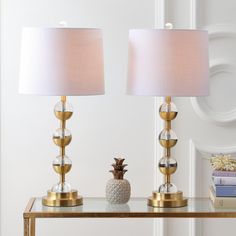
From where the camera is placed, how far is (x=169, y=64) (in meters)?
2.85

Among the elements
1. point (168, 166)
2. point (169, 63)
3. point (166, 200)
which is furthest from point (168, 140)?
point (169, 63)

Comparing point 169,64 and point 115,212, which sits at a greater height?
point 169,64

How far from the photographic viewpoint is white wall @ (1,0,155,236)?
339 cm

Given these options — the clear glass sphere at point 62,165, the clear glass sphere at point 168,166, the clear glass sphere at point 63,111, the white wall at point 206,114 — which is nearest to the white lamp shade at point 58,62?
the clear glass sphere at point 63,111

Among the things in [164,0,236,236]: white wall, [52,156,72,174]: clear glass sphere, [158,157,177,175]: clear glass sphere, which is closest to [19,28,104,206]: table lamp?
[52,156,72,174]: clear glass sphere

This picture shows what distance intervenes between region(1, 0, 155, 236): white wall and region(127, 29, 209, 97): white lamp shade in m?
0.55

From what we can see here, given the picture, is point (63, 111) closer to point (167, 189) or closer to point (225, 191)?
point (167, 189)

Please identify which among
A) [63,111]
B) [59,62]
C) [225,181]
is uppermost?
[59,62]

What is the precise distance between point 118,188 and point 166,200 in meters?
0.20

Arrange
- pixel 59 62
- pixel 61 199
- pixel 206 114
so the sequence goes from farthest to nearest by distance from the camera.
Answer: pixel 206 114 < pixel 61 199 < pixel 59 62

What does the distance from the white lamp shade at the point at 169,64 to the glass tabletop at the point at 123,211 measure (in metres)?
0.45

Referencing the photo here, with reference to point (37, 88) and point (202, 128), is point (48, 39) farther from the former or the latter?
point (202, 128)

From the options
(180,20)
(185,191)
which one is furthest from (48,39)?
(185,191)

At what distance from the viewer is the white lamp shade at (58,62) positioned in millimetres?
2811
